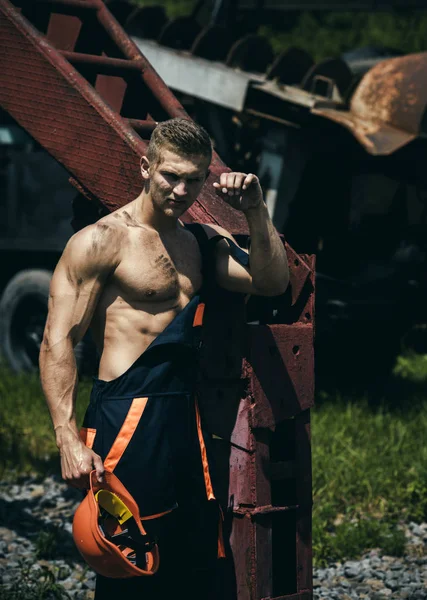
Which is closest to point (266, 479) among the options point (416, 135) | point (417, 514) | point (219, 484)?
Result: point (219, 484)

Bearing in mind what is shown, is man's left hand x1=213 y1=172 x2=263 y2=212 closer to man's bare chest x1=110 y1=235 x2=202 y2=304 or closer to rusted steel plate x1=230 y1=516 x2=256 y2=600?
man's bare chest x1=110 y1=235 x2=202 y2=304

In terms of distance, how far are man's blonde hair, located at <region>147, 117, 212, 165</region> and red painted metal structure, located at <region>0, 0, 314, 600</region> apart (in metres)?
0.44

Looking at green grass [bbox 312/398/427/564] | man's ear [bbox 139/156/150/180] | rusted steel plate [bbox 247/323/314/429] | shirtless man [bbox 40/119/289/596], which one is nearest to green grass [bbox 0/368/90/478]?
green grass [bbox 312/398/427/564]

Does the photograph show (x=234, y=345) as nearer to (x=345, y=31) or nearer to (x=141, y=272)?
(x=141, y=272)

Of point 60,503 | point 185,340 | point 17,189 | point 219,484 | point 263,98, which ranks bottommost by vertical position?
point 60,503

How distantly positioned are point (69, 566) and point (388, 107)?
4203mm

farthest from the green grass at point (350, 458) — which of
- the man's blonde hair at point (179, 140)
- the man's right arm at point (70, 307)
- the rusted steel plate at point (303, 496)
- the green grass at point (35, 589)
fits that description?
the man's blonde hair at point (179, 140)

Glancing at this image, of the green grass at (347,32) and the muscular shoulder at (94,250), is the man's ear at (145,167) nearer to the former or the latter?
the muscular shoulder at (94,250)

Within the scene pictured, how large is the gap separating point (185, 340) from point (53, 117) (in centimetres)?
119

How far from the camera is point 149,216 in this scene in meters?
3.32

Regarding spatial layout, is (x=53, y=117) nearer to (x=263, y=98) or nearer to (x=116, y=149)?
(x=116, y=149)

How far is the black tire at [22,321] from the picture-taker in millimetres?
9109

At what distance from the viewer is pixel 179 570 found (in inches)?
131

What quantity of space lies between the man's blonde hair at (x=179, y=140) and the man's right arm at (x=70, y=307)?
33cm
